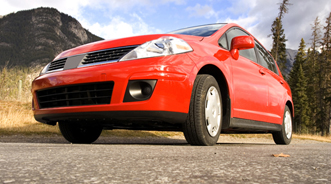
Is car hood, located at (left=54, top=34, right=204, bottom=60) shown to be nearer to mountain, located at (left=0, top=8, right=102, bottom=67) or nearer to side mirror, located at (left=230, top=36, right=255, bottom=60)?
side mirror, located at (left=230, top=36, right=255, bottom=60)

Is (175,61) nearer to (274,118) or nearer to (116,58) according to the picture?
(116,58)

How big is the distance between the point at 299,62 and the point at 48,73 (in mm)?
54345

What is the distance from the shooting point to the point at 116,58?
3.26m

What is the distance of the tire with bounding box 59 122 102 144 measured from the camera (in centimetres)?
443

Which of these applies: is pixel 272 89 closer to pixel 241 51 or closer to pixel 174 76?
pixel 241 51

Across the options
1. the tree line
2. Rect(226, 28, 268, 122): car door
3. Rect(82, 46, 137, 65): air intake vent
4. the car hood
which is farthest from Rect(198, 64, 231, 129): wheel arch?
the tree line

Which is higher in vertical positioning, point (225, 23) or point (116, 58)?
point (225, 23)

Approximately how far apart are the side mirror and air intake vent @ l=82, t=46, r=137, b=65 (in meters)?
1.52

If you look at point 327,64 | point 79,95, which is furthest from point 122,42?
point 327,64

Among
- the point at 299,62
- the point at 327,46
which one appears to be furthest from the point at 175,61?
the point at 299,62

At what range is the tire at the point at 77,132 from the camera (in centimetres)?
443

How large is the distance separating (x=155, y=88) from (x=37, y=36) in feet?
343

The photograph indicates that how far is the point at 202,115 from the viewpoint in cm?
321

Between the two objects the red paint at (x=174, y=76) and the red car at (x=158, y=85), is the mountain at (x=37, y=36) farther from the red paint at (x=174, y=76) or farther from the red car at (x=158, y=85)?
the red paint at (x=174, y=76)
